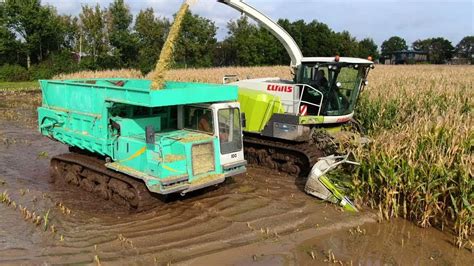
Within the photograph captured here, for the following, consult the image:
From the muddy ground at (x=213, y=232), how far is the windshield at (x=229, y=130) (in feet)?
3.04

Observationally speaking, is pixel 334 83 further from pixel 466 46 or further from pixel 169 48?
pixel 466 46

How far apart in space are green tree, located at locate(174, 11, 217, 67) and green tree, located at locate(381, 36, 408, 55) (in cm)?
8081

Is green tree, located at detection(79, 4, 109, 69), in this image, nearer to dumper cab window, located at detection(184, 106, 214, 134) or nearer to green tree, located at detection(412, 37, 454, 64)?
dumper cab window, located at detection(184, 106, 214, 134)

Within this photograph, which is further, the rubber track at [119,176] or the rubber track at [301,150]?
the rubber track at [301,150]

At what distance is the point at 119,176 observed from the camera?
720 centimetres

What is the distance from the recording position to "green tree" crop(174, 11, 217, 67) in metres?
47.2

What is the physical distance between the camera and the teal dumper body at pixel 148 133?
6613mm

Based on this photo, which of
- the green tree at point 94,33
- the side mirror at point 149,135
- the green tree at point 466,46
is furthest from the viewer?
the green tree at point 466,46

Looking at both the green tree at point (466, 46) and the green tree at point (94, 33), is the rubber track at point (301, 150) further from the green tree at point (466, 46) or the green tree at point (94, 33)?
the green tree at point (466, 46)

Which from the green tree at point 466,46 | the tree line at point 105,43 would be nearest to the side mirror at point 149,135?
the tree line at point 105,43

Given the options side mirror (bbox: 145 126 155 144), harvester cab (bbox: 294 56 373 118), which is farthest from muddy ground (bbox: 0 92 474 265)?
harvester cab (bbox: 294 56 373 118)

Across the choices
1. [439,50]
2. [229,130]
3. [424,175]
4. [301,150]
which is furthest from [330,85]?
[439,50]

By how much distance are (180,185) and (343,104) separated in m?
4.71

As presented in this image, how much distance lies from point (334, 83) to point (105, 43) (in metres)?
38.0
